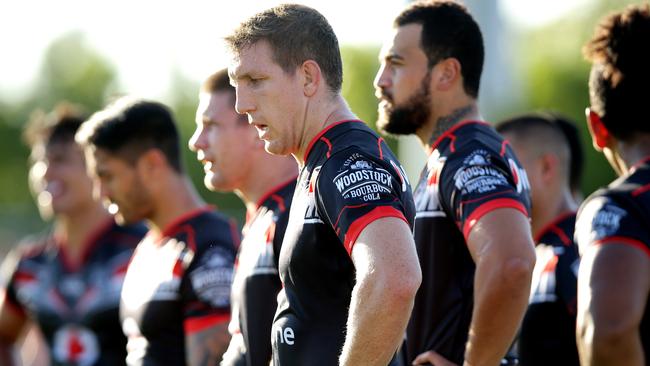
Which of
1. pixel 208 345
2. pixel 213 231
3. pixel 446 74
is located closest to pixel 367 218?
pixel 446 74

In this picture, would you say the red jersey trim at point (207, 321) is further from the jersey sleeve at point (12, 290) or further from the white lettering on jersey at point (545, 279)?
the jersey sleeve at point (12, 290)

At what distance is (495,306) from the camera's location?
14.9 feet

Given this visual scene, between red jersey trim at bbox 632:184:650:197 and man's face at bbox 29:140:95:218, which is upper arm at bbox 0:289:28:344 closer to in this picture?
man's face at bbox 29:140:95:218

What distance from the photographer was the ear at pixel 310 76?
4108 mm

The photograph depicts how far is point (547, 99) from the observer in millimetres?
30953

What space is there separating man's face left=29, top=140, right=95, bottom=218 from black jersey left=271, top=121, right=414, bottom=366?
14.6ft

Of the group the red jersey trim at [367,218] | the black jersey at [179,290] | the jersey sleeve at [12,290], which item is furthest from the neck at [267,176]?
the jersey sleeve at [12,290]

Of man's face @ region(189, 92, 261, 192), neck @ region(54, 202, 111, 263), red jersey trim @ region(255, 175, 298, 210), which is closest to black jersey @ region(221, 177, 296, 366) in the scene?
red jersey trim @ region(255, 175, 298, 210)

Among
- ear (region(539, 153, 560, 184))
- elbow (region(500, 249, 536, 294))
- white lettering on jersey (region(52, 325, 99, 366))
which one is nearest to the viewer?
elbow (region(500, 249, 536, 294))

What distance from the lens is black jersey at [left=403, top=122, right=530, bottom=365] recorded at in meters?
4.79

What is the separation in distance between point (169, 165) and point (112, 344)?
132 centimetres

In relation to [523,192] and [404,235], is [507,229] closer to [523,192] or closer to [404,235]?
[523,192]

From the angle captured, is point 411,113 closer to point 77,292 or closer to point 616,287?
point 616,287

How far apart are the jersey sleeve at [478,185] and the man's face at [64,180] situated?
A: 4102 millimetres
